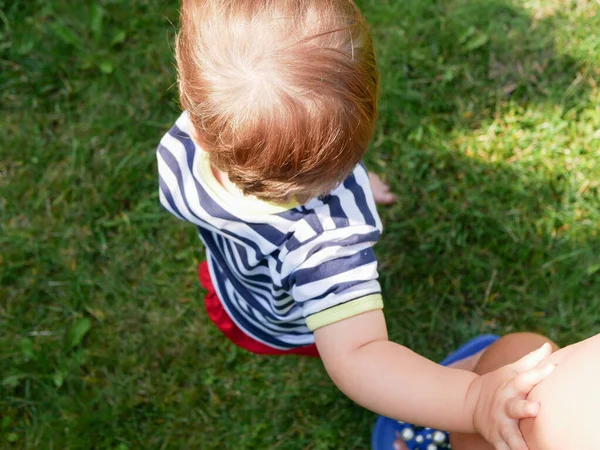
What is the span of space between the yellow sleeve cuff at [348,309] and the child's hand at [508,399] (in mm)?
254

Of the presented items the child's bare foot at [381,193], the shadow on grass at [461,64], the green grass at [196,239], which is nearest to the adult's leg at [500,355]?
the green grass at [196,239]

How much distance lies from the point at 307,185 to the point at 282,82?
22 centimetres

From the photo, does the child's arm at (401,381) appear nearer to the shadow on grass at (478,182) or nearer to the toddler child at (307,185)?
the toddler child at (307,185)

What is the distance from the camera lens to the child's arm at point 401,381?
1224 millimetres

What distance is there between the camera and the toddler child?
Answer: 1.09 metres

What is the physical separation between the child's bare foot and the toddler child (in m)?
0.78

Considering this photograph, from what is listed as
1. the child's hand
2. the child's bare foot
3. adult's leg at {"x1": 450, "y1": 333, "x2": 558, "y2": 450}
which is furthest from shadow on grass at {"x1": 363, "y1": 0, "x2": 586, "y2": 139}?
the child's hand

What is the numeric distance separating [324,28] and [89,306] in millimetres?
1515

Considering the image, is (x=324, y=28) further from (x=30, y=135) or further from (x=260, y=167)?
(x=30, y=135)

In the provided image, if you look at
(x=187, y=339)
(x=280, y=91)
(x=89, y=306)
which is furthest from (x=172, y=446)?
(x=280, y=91)

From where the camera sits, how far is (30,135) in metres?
2.42

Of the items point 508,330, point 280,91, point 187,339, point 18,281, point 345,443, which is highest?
point 280,91

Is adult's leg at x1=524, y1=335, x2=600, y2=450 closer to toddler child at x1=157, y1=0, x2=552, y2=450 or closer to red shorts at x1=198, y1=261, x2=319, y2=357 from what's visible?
toddler child at x1=157, y1=0, x2=552, y2=450

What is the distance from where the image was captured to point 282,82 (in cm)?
108
